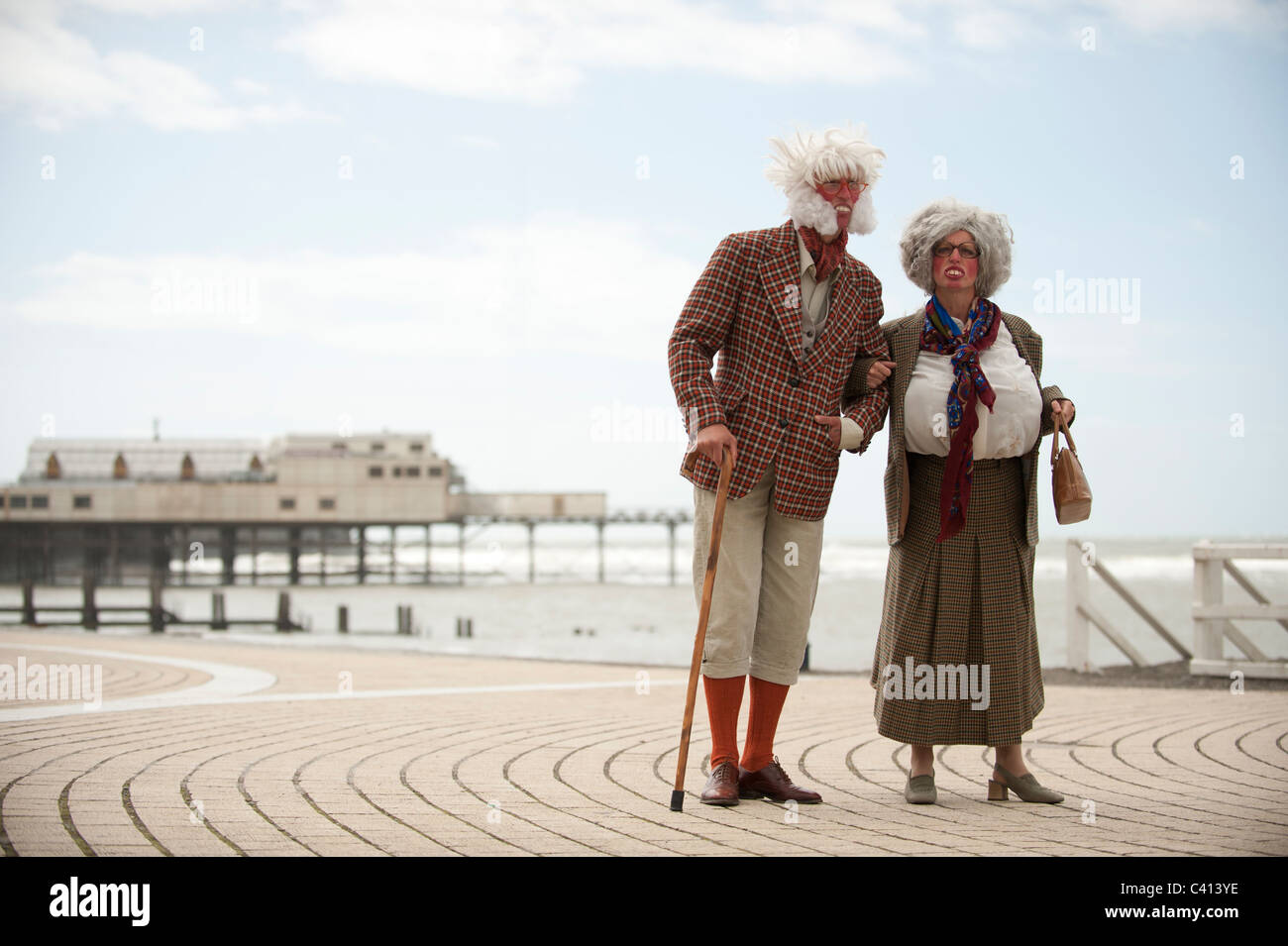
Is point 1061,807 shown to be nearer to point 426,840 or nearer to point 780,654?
point 780,654

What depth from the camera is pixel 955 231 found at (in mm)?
3488

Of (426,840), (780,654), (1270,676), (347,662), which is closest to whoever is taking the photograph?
(426,840)

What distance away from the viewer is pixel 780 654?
342 centimetres

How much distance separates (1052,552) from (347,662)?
6418cm

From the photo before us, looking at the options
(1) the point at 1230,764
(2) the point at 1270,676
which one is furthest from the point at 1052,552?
(1) the point at 1230,764

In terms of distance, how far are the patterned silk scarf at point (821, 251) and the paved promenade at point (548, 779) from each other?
5.13 ft

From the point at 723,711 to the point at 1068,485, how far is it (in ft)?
3.97

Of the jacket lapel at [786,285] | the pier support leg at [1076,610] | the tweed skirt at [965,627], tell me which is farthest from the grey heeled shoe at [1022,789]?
the pier support leg at [1076,610]

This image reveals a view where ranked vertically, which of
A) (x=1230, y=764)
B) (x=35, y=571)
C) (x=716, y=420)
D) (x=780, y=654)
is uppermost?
(x=716, y=420)

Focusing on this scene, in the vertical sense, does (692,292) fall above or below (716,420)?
above

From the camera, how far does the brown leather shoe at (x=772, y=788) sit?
10.6 ft

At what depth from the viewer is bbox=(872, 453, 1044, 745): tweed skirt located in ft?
11.0
